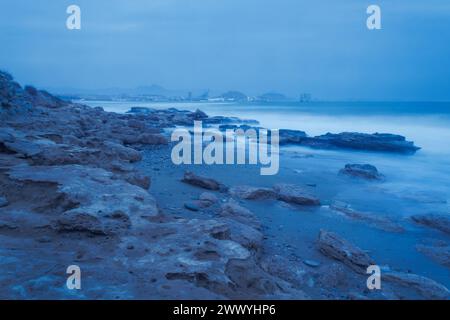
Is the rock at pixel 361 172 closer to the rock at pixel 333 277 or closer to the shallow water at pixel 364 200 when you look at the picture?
the shallow water at pixel 364 200

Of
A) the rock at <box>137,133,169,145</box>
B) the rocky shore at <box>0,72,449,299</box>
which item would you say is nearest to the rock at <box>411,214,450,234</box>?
the rocky shore at <box>0,72,449,299</box>

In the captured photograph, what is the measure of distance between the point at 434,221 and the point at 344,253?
10.5 ft

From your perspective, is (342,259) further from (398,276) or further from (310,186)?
(310,186)

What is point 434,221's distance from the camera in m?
7.31

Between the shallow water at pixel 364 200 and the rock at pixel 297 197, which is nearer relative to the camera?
the shallow water at pixel 364 200

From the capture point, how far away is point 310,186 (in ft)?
33.4

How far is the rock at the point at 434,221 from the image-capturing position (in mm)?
7109

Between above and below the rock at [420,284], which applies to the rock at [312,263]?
above

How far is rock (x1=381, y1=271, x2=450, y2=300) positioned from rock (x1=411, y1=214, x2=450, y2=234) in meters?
2.60

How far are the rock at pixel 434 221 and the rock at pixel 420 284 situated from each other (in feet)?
8.55

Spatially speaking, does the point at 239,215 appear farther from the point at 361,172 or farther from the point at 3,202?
the point at 361,172

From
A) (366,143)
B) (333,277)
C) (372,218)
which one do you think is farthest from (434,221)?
(366,143)

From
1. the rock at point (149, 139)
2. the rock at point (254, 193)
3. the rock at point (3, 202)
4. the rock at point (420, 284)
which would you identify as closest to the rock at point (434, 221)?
the rock at point (420, 284)

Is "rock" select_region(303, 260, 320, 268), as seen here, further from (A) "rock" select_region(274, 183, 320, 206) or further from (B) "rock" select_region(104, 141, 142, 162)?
(B) "rock" select_region(104, 141, 142, 162)
